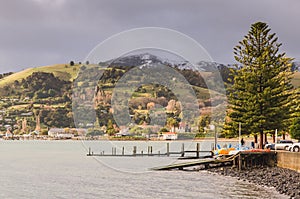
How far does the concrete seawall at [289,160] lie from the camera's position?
40469 mm

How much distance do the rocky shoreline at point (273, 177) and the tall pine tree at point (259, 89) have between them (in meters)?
12.8

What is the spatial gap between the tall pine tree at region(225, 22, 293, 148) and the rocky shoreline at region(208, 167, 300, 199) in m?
12.8

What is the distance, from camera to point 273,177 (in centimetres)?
4094

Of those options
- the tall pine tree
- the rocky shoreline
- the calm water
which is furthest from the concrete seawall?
the tall pine tree

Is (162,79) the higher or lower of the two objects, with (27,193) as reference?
higher

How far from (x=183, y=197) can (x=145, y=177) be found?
13.7 metres

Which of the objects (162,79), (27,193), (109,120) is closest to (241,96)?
(162,79)

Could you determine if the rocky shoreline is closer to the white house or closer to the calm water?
the calm water

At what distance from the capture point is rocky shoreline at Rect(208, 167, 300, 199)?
34406 mm

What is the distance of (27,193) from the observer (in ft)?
126

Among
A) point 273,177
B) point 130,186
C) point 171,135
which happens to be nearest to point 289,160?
point 273,177

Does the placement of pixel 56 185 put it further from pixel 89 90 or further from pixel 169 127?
pixel 89 90

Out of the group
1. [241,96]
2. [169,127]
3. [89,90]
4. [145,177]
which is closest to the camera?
[145,177]

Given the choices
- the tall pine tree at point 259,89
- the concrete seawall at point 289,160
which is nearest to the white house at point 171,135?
the tall pine tree at point 259,89
